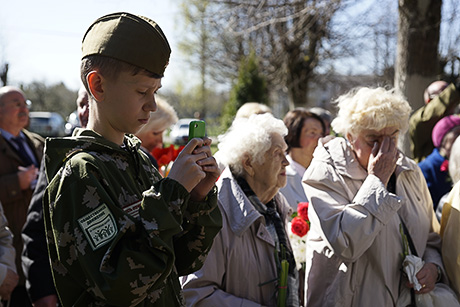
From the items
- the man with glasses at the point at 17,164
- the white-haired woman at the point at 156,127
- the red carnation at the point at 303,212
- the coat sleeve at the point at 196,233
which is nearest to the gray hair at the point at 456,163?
the red carnation at the point at 303,212

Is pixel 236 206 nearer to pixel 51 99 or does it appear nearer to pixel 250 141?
pixel 250 141

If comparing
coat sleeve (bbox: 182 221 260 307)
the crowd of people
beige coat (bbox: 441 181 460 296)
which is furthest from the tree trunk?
coat sleeve (bbox: 182 221 260 307)

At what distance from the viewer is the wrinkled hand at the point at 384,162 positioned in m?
2.87

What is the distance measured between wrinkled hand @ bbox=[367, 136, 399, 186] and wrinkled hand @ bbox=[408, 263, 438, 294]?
1.89ft

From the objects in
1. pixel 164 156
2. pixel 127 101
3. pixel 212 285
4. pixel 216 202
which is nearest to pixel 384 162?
pixel 212 285

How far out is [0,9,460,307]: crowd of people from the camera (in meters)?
1.46

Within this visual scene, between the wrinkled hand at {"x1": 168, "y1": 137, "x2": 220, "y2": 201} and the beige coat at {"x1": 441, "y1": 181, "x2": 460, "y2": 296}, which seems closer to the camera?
the wrinkled hand at {"x1": 168, "y1": 137, "x2": 220, "y2": 201}

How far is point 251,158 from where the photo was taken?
10.2 feet

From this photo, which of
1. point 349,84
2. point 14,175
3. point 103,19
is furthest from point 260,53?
point 103,19

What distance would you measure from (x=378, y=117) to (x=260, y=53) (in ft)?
56.2

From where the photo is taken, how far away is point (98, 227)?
1423mm

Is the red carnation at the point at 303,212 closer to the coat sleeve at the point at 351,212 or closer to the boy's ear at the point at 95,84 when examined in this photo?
the coat sleeve at the point at 351,212

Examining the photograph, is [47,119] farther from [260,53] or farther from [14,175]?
[14,175]

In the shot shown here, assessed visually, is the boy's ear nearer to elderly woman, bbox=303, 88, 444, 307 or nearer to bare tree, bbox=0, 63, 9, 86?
elderly woman, bbox=303, 88, 444, 307
